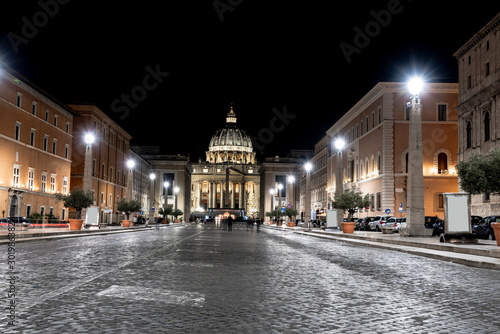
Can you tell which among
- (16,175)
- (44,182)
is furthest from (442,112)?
(16,175)

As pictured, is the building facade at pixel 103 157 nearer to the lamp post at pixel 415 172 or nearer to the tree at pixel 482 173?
the lamp post at pixel 415 172

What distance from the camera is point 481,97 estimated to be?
47438 millimetres

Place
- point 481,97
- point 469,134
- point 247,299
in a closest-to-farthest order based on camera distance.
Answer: point 247,299, point 481,97, point 469,134

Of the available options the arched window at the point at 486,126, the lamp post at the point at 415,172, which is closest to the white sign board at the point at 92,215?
the lamp post at the point at 415,172

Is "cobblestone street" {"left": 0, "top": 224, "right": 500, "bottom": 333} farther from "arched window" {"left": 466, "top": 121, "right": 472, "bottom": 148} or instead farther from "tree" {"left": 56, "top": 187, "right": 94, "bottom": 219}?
"arched window" {"left": 466, "top": 121, "right": 472, "bottom": 148}

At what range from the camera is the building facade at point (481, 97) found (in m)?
44.5

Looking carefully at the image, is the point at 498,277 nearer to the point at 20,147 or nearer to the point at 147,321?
the point at 147,321

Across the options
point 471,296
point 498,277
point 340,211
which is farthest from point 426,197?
point 471,296

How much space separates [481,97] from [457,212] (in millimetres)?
27792

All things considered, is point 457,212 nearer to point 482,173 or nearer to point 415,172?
point 415,172

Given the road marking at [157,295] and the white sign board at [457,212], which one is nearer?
the road marking at [157,295]

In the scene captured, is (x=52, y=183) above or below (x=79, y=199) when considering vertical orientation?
above

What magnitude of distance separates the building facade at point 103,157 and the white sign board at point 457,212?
41320 millimetres

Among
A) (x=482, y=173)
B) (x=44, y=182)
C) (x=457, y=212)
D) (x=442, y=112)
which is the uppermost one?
(x=442, y=112)
